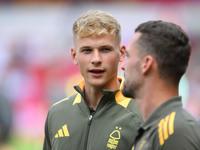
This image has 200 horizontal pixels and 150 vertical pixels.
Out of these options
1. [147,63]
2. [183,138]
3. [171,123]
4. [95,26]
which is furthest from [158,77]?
[95,26]

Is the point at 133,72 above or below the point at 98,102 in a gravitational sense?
above

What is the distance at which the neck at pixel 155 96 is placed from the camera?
2.42 m

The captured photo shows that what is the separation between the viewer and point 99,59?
3.14m

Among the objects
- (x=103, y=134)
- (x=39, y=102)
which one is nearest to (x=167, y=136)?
(x=103, y=134)

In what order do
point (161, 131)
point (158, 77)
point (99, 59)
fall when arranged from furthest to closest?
1. point (99, 59)
2. point (158, 77)
3. point (161, 131)

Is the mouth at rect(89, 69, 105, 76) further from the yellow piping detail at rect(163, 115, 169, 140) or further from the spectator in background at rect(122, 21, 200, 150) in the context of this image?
the yellow piping detail at rect(163, 115, 169, 140)

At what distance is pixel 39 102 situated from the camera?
10906 millimetres

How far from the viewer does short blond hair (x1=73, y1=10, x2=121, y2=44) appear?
3205mm

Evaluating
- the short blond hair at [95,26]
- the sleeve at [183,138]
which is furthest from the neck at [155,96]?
the short blond hair at [95,26]

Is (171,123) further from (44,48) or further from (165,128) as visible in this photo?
(44,48)

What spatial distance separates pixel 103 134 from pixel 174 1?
9.03 m

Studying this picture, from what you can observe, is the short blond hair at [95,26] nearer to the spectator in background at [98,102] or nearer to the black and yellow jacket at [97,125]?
the spectator in background at [98,102]

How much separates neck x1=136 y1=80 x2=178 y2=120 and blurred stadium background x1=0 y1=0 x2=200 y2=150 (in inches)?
285

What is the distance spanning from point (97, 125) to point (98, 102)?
0.23 m
